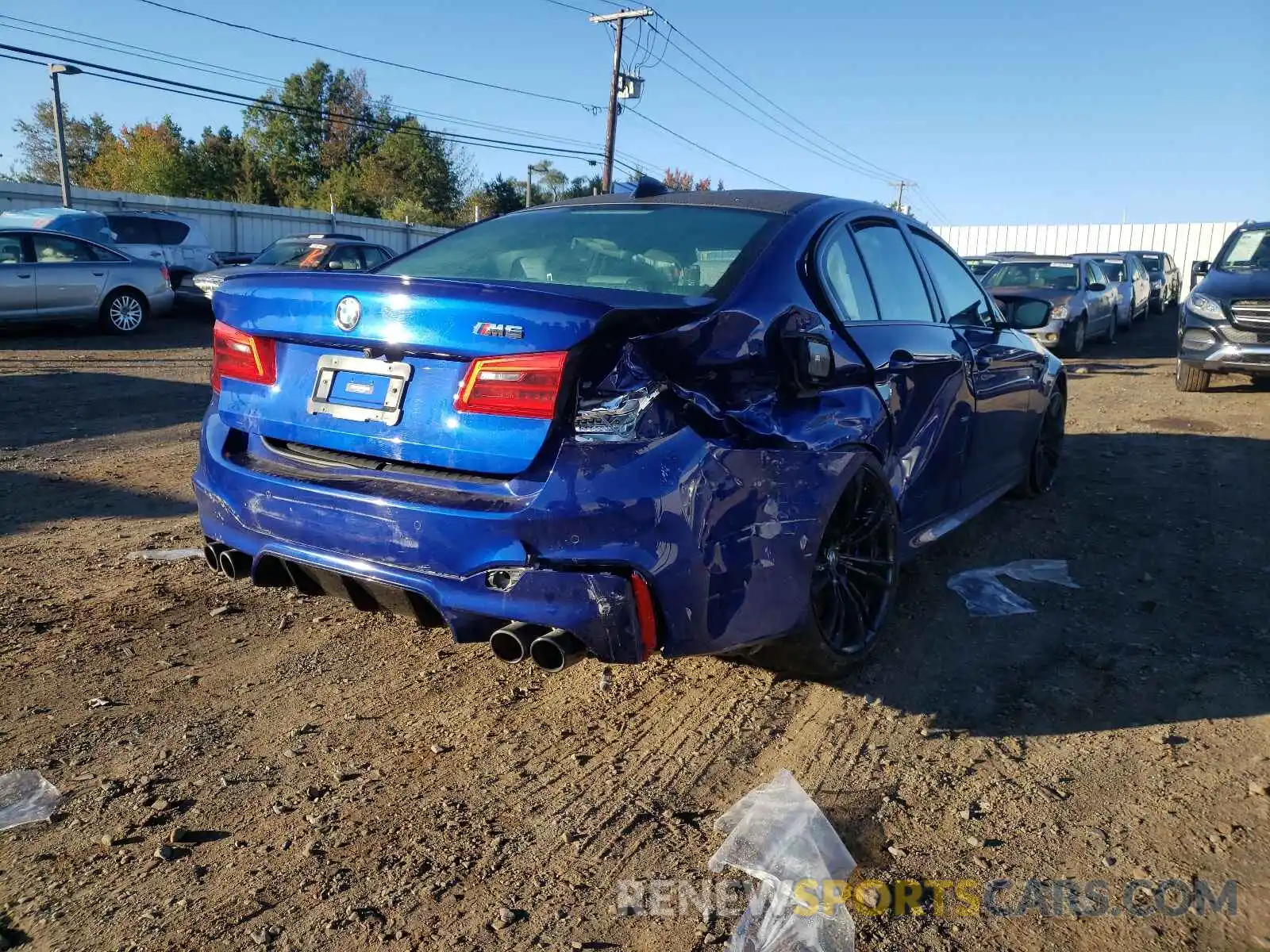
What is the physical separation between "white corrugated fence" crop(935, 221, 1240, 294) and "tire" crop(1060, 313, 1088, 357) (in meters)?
22.6

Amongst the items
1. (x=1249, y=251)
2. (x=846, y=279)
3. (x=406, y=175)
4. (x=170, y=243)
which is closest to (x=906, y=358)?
(x=846, y=279)

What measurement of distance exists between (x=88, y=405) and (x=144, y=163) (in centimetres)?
5265

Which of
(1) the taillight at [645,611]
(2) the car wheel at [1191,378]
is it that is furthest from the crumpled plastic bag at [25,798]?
(2) the car wheel at [1191,378]

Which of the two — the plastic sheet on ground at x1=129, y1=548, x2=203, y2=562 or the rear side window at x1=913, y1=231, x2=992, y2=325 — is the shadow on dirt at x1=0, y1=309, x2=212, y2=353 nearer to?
the plastic sheet on ground at x1=129, y1=548, x2=203, y2=562

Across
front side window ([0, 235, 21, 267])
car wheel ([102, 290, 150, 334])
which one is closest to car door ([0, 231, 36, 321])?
front side window ([0, 235, 21, 267])

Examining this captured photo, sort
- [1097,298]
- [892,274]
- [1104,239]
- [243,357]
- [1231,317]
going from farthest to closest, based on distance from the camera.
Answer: [1104,239] < [1097,298] < [1231,317] < [892,274] < [243,357]

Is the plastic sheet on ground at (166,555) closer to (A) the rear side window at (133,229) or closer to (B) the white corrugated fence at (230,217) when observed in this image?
(A) the rear side window at (133,229)

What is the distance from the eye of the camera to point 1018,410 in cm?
506

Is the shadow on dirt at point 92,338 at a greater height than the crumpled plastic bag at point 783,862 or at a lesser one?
lesser

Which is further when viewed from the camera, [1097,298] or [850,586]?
[1097,298]

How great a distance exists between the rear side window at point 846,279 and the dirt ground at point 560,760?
1.27 meters

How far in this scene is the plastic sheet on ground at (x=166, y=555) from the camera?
4.37 metres

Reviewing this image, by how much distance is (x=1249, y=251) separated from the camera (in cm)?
1062

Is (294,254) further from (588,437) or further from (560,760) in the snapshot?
(588,437)
